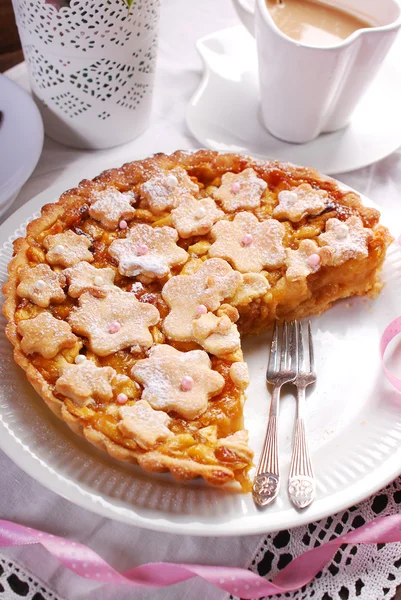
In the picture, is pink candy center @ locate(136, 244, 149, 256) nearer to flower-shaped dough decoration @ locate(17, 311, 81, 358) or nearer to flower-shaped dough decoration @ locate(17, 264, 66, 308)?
flower-shaped dough decoration @ locate(17, 264, 66, 308)

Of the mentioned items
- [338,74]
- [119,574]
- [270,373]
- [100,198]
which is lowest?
[119,574]

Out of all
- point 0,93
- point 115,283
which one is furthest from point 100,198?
point 0,93

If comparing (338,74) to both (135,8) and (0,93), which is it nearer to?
(135,8)

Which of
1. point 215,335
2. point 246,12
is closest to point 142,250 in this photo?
point 215,335

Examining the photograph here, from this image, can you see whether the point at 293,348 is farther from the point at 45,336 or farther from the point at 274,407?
the point at 45,336

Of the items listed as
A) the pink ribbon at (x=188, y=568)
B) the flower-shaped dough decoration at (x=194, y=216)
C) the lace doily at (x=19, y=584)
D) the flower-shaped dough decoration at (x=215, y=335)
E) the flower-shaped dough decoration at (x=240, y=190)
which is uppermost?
the flower-shaped dough decoration at (x=240, y=190)

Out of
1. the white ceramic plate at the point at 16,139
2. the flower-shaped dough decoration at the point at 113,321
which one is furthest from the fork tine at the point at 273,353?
the white ceramic plate at the point at 16,139

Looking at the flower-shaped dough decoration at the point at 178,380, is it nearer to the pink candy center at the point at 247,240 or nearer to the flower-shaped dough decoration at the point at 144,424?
the flower-shaped dough decoration at the point at 144,424

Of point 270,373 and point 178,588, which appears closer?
point 178,588
